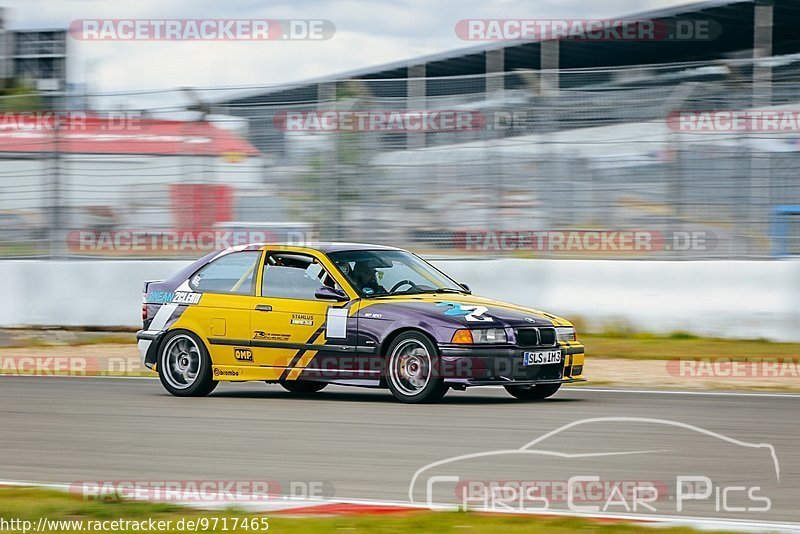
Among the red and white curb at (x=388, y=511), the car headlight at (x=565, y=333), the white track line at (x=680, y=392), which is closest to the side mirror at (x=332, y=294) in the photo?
the car headlight at (x=565, y=333)

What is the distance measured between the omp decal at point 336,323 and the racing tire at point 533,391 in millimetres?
1512

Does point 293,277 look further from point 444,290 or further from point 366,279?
point 444,290

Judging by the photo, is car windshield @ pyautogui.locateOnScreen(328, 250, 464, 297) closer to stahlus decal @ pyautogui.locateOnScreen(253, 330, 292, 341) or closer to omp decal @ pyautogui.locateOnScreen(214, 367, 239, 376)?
stahlus decal @ pyautogui.locateOnScreen(253, 330, 292, 341)

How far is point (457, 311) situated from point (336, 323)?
1.08 metres

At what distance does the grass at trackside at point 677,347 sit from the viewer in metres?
13.5

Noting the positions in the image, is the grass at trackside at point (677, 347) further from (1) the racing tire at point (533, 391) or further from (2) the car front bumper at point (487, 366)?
(2) the car front bumper at point (487, 366)

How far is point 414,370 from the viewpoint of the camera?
9.81 metres

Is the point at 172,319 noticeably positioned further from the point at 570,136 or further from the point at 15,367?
the point at 570,136

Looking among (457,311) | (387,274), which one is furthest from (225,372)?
(457,311)

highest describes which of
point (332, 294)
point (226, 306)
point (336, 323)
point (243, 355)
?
point (332, 294)

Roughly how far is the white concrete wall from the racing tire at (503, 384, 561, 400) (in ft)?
14.7

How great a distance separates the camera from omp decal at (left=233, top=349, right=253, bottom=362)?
34.4 ft

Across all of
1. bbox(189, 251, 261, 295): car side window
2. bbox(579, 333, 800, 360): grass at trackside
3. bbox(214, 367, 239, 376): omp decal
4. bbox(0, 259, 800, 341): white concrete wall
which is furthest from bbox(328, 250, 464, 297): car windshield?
bbox(0, 259, 800, 341): white concrete wall

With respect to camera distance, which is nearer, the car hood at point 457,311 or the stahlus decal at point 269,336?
the car hood at point 457,311
